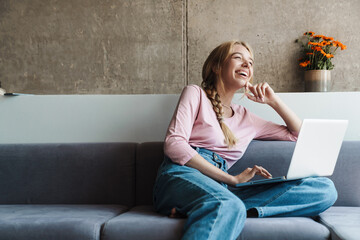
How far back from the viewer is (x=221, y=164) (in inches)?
75.0

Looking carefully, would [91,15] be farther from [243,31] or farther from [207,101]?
[207,101]

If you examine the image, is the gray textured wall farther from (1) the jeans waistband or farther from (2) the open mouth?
(1) the jeans waistband

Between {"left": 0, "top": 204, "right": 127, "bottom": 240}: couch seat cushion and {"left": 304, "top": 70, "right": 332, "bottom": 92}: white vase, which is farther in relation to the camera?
{"left": 304, "top": 70, "right": 332, "bottom": 92}: white vase

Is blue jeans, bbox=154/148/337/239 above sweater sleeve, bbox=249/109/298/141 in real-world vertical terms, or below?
below

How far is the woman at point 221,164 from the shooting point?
1.43 metres

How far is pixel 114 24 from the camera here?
3049 millimetres

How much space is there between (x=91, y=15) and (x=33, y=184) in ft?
4.91

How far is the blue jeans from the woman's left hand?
0.42m

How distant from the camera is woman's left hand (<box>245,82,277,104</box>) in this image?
2084 mm

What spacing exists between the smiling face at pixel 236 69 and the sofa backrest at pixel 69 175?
0.66 m

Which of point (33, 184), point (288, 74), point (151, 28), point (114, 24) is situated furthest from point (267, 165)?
point (114, 24)

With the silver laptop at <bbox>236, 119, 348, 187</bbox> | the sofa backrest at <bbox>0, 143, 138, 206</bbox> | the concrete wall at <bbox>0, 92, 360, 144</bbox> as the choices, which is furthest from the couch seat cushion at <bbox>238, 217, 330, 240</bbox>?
the concrete wall at <bbox>0, 92, 360, 144</bbox>

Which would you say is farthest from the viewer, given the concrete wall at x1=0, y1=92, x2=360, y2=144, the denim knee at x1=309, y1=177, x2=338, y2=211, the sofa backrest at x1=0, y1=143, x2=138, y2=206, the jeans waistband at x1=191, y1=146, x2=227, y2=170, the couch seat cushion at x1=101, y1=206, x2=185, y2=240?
the concrete wall at x1=0, y1=92, x2=360, y2=144

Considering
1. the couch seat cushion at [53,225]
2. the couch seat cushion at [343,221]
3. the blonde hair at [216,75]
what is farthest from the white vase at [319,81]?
the couch seat cushion at [53,225]
